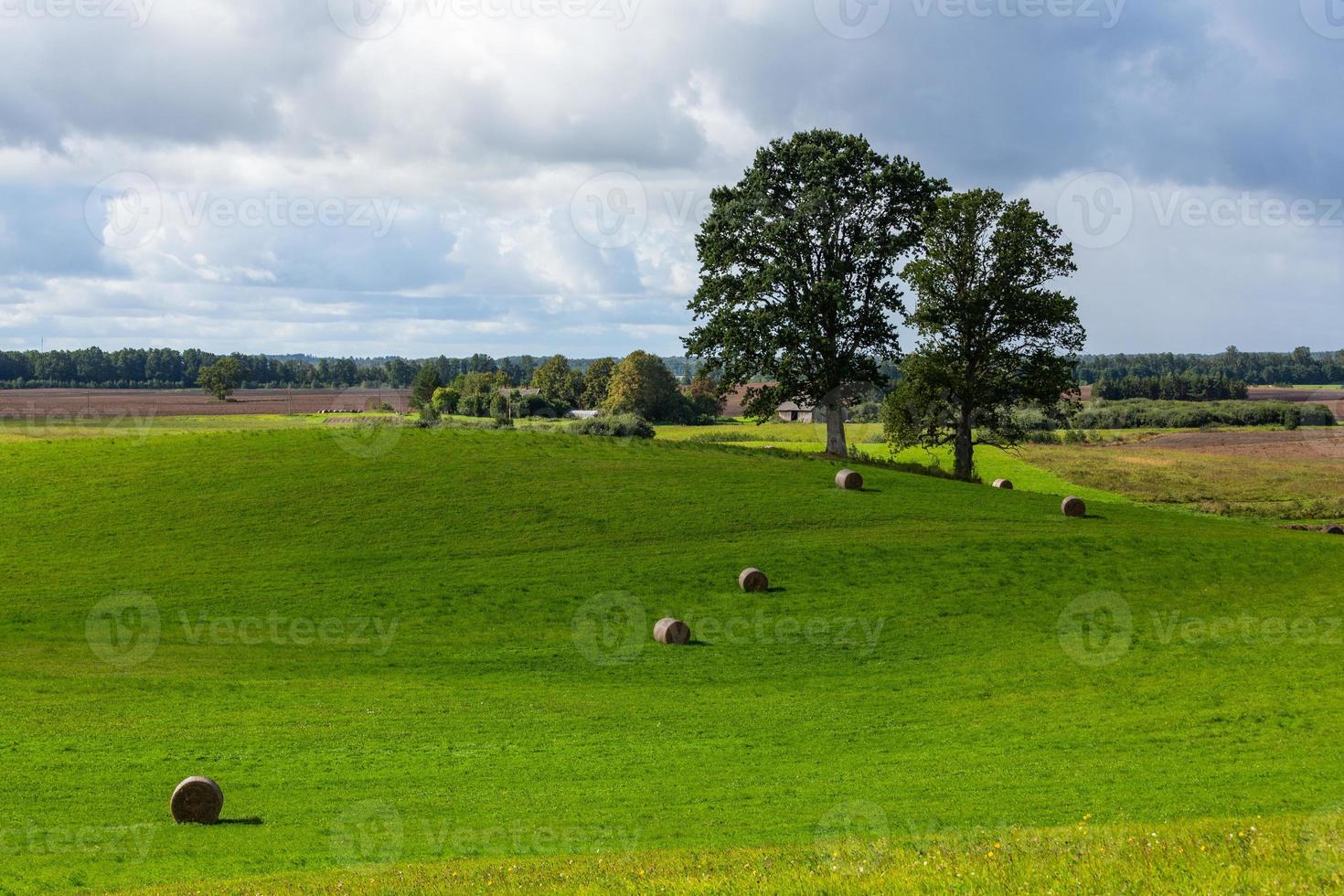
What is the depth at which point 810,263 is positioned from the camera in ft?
212

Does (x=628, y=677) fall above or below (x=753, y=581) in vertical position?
below

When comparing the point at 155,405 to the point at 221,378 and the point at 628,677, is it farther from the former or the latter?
the point at 628,677

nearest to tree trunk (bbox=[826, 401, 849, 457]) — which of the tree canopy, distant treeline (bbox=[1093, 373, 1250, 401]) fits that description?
distant treeline (bbox=[1093, 373, 1250, 401])

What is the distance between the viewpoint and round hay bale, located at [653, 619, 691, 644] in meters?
33.4

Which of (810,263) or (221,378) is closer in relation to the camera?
(810,263)

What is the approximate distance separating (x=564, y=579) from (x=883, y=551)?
13.4 metres

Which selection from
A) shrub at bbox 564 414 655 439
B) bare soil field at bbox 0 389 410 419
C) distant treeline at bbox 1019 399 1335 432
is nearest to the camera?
shrub at bbox 564 414 655 439

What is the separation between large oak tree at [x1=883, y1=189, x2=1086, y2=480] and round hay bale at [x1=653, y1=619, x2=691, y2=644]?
3496 centimetres

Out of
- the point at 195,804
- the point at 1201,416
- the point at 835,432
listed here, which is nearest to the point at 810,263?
the point at 835,432

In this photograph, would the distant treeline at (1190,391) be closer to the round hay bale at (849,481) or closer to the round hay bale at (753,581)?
the round hay bale at (849,481)

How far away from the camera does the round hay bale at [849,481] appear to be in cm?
5300

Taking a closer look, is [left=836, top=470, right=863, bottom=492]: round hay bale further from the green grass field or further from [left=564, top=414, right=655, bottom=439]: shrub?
[left=564, top=414, right=655, bottom=439]: shrub

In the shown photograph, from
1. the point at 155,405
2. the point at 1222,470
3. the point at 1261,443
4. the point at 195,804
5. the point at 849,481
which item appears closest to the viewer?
the point at 195,804

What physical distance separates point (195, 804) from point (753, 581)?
77.3 ft
